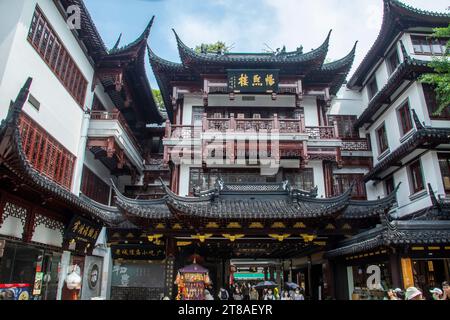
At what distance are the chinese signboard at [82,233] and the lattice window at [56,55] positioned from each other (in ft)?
16.0

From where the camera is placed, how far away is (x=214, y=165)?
49.3 feet

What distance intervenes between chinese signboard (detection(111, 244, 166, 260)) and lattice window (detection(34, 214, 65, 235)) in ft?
10.4

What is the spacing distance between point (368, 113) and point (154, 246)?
13.4 m

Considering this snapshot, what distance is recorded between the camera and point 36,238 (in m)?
9.66

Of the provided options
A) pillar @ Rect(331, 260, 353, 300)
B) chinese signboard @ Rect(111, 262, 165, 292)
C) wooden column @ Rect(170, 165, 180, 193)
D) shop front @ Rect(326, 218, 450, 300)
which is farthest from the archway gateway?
wooden column @ Rect(170, 165, 180, 193)

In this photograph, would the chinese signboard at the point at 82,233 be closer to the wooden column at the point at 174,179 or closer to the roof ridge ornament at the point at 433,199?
the wooden column at the point at 174,179

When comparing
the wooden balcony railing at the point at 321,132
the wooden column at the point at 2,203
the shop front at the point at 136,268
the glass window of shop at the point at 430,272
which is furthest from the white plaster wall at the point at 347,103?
the wooden column at the point at 2,203

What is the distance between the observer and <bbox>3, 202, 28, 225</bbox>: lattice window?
8133mm

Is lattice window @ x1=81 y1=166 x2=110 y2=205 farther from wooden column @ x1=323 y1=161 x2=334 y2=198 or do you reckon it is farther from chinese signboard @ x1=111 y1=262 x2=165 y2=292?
wooden column @ x1=323 y1=161 x2=334 y2=198

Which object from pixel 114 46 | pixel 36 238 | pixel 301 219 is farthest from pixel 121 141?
pixel 301 219

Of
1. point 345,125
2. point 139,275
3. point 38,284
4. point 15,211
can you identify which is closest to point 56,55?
point 15,211

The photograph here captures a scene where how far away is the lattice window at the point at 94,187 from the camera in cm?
1415

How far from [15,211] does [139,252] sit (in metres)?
6.03

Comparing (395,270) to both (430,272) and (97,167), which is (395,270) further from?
(97,167)
